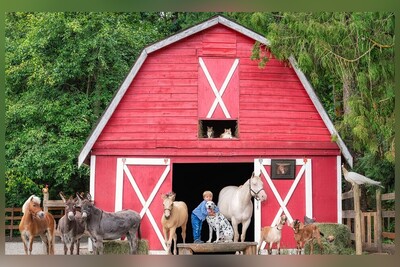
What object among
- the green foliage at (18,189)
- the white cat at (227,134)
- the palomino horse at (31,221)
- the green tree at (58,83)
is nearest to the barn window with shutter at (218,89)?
the white cat at (227,134)

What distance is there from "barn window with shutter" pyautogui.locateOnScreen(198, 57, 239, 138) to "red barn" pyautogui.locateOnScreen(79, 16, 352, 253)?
2 cm

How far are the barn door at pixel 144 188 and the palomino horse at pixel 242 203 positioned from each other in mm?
987

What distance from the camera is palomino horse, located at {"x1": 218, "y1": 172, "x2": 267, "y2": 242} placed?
1234cm

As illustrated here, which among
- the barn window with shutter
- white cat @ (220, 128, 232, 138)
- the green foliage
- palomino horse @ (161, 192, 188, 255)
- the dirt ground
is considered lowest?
the dirt ground

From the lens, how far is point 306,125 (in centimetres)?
1272

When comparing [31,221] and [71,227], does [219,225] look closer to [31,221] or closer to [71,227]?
[71,227]

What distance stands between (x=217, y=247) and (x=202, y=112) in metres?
2.06

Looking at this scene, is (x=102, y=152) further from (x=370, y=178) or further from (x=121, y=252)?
(x=370, y=178)

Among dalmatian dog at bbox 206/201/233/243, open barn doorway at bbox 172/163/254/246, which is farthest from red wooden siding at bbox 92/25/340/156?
open barn doorway at bbox 172/163/254/246

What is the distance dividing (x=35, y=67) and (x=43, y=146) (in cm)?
128

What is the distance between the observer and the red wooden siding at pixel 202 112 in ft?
41.1

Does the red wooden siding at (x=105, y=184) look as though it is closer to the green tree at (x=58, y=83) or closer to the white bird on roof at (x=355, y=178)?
the green tree at (x=58, y=83)

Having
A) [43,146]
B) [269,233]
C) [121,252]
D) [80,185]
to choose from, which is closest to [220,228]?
[269,233]

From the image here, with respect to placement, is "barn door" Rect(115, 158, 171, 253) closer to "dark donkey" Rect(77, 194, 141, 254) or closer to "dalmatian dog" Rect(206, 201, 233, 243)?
"dark donkey" Rect(77, 194, 141, 254)
